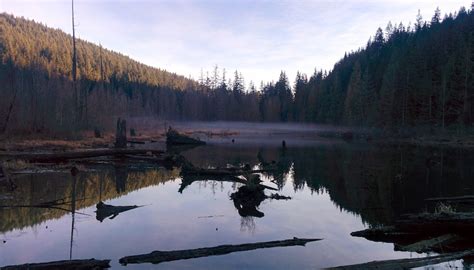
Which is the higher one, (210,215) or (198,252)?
(198,252)

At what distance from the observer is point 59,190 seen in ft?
51.3

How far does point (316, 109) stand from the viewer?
375ft

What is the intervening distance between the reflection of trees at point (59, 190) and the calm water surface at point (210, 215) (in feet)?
0.13

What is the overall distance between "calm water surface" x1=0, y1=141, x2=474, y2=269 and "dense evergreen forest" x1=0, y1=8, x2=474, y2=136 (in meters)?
17.2

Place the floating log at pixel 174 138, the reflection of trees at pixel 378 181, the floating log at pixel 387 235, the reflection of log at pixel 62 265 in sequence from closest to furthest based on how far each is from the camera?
the reflection of log at pixel 62 265 < the floating log at pixel 387 235 < the reflection of trees at pixel 378 181 < the floating log at pixel 174 138

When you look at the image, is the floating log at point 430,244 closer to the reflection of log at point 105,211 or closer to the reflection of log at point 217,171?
the reflection of log at point 105,211

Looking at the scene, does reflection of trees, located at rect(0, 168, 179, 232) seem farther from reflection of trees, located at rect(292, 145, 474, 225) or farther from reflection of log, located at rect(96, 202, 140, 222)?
reflection of trees, located at rect(292, 145, 474, 225)

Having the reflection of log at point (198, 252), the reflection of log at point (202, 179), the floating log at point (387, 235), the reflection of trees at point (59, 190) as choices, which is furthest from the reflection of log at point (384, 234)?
the reflection of trees at point (59, 190)

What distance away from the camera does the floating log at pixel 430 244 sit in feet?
30.2

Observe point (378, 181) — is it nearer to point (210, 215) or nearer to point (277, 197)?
point (277, 197)

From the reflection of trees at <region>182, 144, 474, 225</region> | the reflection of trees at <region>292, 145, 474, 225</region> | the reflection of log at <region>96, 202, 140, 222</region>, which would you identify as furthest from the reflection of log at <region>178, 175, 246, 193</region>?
the reflection of log at <region>96, 202, 140, 222</region>

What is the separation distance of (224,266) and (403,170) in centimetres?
1854

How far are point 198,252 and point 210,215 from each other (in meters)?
4.18

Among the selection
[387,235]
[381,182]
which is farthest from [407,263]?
[381,182]
